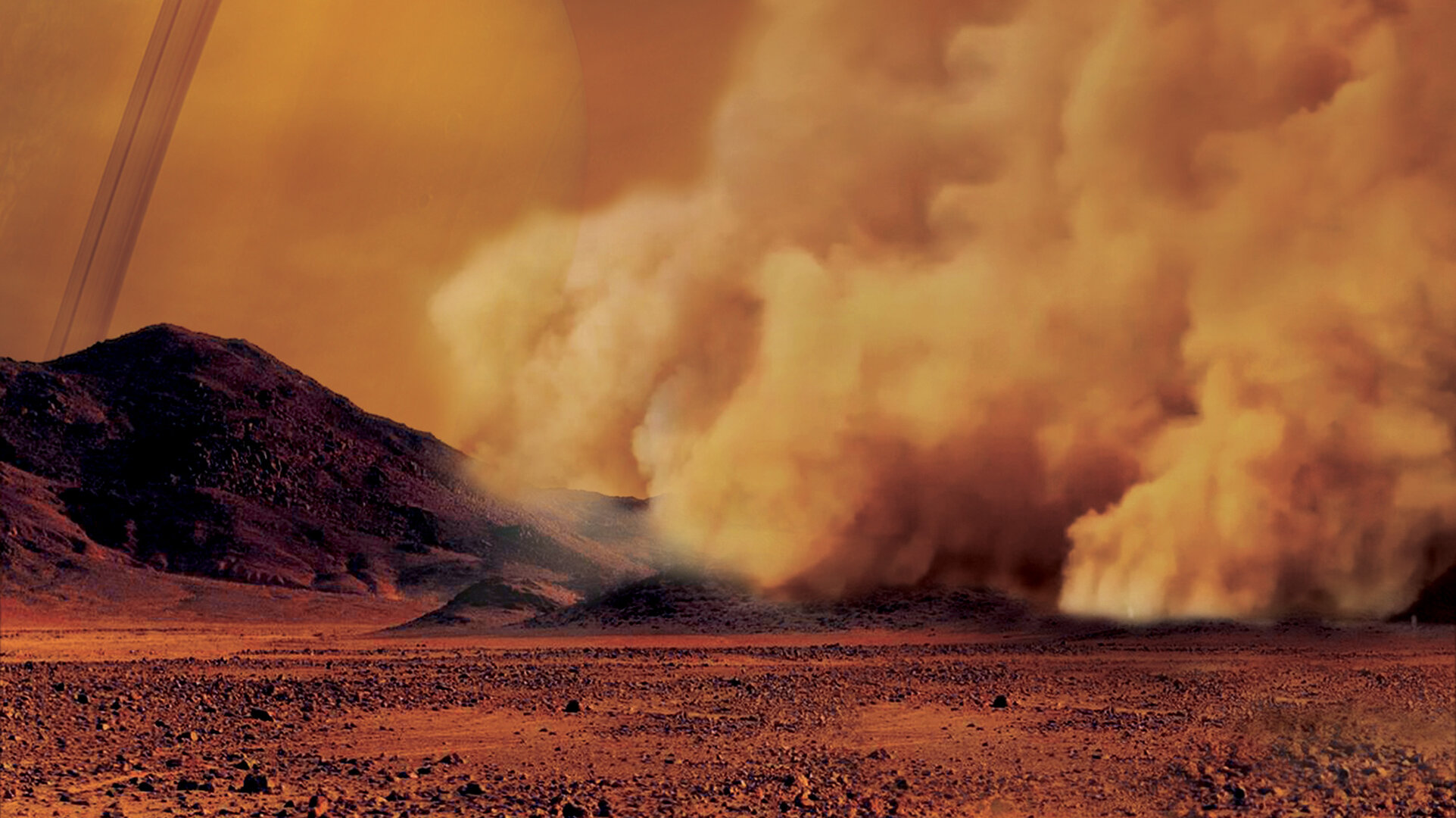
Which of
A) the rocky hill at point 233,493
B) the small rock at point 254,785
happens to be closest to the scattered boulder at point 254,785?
the small rock at point 254,785

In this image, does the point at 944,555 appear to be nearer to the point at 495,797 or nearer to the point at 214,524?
the point at 495,797

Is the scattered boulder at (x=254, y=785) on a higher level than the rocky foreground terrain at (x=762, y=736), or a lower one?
lower

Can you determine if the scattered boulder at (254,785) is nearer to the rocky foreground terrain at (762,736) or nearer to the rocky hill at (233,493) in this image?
the rocky foreground terrain at (762,736)

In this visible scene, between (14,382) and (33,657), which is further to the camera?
(14,382)

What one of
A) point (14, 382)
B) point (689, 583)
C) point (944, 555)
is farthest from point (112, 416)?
point (944, 555)

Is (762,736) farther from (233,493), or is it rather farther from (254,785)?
(233,493)

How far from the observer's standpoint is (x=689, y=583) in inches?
2181

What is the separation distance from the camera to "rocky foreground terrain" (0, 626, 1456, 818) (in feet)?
41.2

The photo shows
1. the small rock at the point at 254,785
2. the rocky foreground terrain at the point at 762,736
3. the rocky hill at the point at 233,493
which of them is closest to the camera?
the rocky foreground terrain at the point at 762,736

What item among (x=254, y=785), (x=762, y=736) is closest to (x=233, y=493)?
(x=762, y=736)

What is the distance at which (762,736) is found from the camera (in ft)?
57.2

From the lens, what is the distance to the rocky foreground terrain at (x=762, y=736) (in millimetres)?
12547

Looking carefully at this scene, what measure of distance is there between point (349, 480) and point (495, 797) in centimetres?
11974

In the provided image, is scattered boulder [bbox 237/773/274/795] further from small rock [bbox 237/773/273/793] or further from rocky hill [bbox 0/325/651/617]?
Result: rocky hill [bbox 0/325/651/617]
